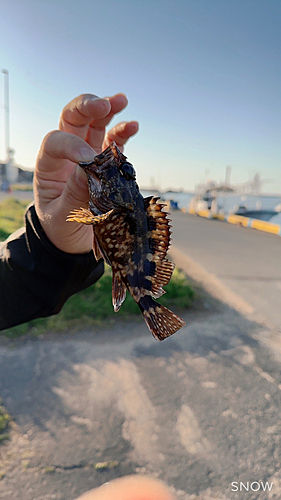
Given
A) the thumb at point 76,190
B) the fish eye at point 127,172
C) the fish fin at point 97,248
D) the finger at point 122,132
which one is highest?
the finger at point 122,132

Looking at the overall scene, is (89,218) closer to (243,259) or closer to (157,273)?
(157,273)

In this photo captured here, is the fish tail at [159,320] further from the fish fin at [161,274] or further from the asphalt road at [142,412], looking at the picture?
the asphalt road at [142,412]

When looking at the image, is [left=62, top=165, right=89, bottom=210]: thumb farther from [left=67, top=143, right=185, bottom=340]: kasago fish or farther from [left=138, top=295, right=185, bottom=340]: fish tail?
[left=138, top=295, right=185, bottom=340]: fish tail

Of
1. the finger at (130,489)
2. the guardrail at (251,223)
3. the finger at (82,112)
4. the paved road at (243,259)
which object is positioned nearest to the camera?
the finger at (82,112)

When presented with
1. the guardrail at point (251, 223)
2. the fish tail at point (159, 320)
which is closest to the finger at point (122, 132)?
the fish tail at point (159, 320)

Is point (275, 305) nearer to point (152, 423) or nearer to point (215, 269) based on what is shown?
point (215, 269)

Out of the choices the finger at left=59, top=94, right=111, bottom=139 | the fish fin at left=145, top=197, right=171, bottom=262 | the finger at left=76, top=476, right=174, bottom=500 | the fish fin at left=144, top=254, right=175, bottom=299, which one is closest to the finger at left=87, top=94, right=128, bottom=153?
the finger at left=59, top=94, right=111, bottom=139

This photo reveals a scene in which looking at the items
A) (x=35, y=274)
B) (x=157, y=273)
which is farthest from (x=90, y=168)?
(x=35, y=274)

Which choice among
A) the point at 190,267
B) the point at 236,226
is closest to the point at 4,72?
the point at 236,226
